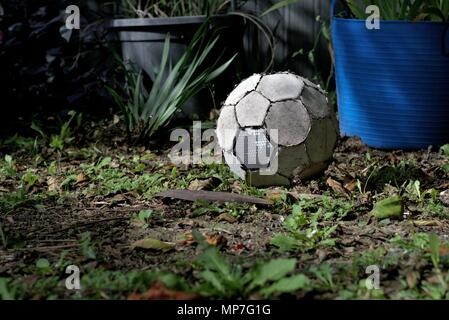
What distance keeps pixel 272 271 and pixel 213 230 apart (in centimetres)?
75

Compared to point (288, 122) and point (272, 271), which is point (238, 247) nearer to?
point (272, 271)

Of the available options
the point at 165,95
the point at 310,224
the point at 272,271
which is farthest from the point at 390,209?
the point at 165,95

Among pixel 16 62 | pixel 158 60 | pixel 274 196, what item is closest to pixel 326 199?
pixel 274 196

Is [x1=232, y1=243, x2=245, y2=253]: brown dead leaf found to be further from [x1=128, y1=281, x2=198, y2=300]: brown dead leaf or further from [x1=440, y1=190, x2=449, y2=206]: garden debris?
[x1=440, y1=190, x2=449, y2=206]: garden debris

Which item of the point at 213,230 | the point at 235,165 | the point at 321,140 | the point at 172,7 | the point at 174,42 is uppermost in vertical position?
the point at 172,7

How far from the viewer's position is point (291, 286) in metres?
1.95

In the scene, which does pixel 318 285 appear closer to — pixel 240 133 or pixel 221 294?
pixel 221 294

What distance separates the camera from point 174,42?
4.81m

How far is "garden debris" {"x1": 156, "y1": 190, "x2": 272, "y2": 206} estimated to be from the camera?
301 centimetres

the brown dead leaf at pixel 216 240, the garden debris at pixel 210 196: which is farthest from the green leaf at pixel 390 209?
the brown dead leaf at pixel 216 240

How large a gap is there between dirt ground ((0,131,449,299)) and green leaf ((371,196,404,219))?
0.02 meters

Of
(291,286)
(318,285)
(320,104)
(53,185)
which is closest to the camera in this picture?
(291,286)

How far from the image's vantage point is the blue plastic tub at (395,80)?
3.91m

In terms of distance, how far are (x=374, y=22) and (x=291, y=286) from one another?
235 centimetres
